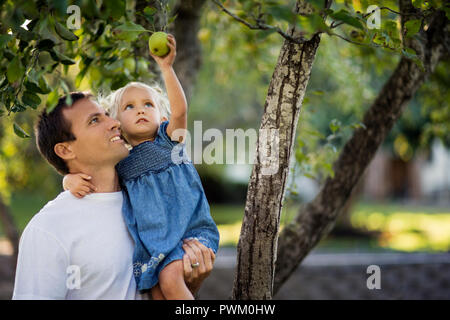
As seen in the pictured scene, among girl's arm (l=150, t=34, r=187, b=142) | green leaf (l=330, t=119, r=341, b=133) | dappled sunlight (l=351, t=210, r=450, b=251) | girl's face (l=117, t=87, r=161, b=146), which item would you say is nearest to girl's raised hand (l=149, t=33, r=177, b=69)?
girl's arm (l=150, t=34, r=187, b=142)

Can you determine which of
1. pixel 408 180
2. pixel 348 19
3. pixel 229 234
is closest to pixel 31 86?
pixel 348 19

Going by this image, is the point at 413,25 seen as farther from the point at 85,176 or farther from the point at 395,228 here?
the point at 395,228

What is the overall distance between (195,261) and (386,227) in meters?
10.3

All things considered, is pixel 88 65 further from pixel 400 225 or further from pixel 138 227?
pixel 400 225

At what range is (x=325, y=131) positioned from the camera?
340 inches

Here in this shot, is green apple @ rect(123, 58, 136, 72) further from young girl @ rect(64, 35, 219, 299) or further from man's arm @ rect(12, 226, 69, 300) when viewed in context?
man's arm @ rect(12, 226, 69, 300)

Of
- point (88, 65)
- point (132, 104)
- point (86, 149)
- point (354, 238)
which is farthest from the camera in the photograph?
point (354, 238)

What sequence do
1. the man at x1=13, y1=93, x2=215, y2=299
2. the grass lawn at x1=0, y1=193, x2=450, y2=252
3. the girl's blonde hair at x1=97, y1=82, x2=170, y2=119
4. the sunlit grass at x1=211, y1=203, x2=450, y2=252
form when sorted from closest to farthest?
the man at x1=13, y1=93, x2=215, y2=299, the girl's blonde hair at x1=97, y1=82, x2=170, y2=119, the grass lawn at x1=0, y1=193, x2=450, y2=252, the sunlit grass at x1=211, y1=203, x2=450, y2=252

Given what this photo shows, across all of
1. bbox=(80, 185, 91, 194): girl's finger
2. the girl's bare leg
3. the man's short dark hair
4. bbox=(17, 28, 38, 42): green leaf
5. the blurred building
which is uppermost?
the blurred building

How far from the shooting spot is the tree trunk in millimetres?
1834

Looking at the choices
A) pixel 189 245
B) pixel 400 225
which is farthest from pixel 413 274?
pixel 400 225

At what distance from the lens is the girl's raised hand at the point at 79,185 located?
1.85 m

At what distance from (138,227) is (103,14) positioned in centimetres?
79

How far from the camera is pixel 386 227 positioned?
36.5 ft
